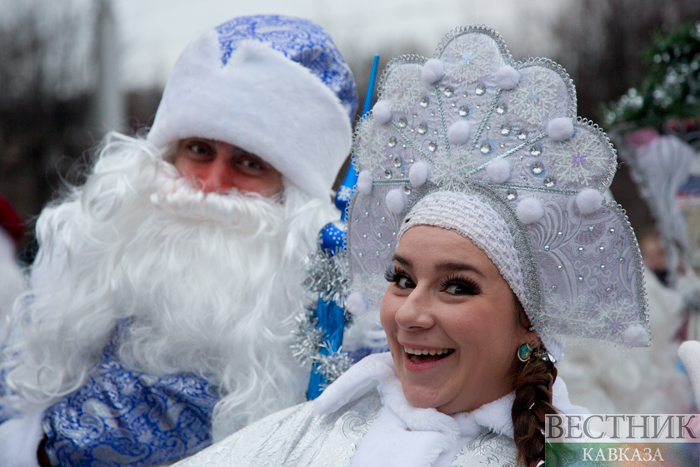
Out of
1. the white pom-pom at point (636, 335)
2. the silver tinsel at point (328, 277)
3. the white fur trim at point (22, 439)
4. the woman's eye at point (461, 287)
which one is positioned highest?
the woman's eye at point (461, 287)

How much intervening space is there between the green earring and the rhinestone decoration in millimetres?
484

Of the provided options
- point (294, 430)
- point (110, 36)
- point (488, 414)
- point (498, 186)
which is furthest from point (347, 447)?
point (110, 36)

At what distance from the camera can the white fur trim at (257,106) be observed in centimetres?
276

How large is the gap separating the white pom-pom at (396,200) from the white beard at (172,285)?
887mm

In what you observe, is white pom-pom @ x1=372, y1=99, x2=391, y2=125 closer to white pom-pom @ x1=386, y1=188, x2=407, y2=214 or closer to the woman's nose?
white pom-pom @ x1=386, y1=188, x2=407, y2=214

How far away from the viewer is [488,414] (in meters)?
1.75

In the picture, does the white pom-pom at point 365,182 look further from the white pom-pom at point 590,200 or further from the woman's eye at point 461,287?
the white pom-pom at point 590,200

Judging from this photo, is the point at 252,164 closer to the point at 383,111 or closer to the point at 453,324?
the point at 383,111

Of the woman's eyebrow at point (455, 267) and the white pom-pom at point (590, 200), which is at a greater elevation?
the white pom-pom at point (590, 200)

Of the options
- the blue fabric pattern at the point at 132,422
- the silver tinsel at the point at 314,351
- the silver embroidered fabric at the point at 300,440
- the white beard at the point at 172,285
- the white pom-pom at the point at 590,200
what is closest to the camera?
the white pom-pom at the point at 590,200

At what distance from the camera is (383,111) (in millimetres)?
1965

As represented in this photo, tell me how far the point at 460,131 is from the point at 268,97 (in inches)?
47.1

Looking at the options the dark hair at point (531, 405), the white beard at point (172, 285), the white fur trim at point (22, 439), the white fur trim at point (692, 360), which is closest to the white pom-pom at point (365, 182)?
the dark hair at point (531, 405)

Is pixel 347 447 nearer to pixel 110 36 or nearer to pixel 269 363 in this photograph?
pixel 269 363
